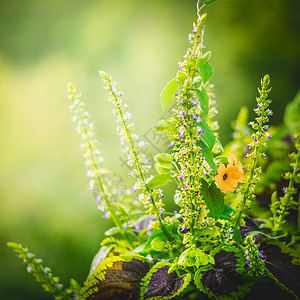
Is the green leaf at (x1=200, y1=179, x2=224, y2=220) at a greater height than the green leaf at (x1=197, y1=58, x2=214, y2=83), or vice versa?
the green leaf at (x1=197, y1=58, x2=214, y2=83)

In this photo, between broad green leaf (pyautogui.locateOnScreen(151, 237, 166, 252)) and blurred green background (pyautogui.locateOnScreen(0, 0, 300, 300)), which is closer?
broad green leaf (pyautogui.locateOnScreen(151, 237, 166, 252))

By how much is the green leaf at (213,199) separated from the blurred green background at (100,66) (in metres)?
0.83

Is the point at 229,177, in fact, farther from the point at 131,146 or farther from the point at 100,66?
the point at 100,66

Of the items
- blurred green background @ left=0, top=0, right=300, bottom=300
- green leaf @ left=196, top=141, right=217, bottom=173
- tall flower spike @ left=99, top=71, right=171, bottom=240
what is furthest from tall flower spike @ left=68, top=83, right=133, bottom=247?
blurred green background @ left=0, top=0, right=300, bottom=300

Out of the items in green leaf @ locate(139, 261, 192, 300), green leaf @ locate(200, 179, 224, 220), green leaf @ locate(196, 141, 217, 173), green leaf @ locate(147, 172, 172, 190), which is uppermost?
green leaf @ locate(196, 141, 217, 173)

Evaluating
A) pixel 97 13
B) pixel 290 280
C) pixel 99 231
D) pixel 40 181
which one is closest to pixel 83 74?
pixel 97 13

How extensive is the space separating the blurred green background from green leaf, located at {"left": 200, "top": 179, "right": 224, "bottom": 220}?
827mm

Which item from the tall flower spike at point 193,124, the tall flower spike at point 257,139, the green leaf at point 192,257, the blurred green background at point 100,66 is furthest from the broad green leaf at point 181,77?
the blurred green background at point 100,66

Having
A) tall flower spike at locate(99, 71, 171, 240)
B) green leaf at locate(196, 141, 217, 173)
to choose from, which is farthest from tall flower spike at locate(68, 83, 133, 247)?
green leaf at locate(196, 141, 217, 173)

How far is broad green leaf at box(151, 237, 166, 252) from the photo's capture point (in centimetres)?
44

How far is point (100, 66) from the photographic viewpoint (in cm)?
130

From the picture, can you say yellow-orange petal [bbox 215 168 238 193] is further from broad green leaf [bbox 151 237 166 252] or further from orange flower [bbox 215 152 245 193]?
broad green leaf [bbox 151 237 166 252]

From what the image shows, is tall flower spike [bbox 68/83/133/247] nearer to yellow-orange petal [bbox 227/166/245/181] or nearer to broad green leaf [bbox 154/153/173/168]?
broad green leaf [bbox 154/153/173/168]

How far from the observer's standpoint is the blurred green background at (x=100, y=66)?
125 centimetres
